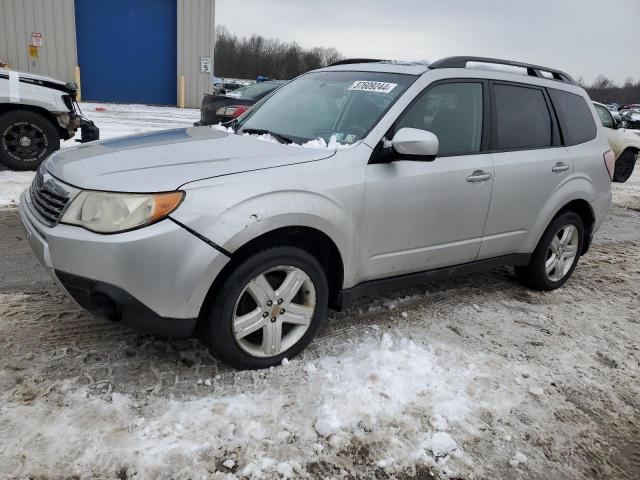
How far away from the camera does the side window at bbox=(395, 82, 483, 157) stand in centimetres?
330

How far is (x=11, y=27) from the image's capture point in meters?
16.9

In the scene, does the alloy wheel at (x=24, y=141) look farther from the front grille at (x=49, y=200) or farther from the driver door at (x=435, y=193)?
the driver door at (x=435, y=193)

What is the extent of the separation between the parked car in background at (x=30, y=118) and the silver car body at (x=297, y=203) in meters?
4.50

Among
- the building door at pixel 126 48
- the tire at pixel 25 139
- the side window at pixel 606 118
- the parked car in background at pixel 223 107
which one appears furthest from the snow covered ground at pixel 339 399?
the building door at pixel 126 48

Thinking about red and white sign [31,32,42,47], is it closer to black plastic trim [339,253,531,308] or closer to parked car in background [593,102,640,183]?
parked car in background [593,102,640,183]

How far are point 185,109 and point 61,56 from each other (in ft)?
14.3

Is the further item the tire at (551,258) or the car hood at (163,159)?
the tire at (551,258)

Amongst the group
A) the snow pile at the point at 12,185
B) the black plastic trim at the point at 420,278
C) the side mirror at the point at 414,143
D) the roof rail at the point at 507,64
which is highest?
the roof rail at the point at 507,64

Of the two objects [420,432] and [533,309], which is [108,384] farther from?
[533,309]

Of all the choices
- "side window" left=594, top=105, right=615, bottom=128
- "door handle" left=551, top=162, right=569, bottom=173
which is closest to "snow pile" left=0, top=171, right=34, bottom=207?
"door handle" left=551, top=162, right=569, bottom=173

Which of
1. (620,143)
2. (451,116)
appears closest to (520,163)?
(451,116)

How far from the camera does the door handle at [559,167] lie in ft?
13.3

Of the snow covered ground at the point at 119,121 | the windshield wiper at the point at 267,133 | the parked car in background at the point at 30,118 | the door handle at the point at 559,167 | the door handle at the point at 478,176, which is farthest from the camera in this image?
the parked car in background at the point at 30,118

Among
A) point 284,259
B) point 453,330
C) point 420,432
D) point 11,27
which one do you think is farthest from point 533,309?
point 11,27
